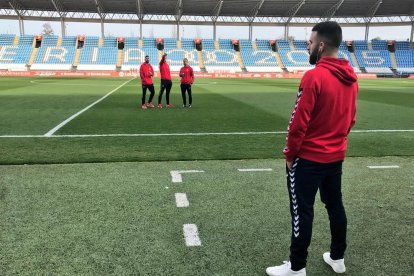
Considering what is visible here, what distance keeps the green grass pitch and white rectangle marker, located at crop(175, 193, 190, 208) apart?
8 cm

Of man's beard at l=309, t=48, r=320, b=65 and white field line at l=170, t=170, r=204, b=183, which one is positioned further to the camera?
white field line at l=170, t=170, r=204, b=183

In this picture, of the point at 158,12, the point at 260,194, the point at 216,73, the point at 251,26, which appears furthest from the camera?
the point at 251,26

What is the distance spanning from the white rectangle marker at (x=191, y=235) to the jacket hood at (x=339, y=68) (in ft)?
6.55

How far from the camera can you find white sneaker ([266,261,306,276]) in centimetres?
Result: 306

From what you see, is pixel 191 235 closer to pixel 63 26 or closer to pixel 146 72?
pixel 146 72

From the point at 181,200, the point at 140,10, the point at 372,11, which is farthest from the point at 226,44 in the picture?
the point at 181,200

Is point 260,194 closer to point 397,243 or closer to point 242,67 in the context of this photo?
point 397,243

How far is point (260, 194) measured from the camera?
5035mm

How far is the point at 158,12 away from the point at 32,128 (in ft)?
163

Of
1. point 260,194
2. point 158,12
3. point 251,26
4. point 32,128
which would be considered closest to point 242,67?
point 251,26

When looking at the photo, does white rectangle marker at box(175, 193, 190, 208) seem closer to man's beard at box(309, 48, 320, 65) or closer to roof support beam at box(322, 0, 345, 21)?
man's beard at box(309, 48, 320, 65)

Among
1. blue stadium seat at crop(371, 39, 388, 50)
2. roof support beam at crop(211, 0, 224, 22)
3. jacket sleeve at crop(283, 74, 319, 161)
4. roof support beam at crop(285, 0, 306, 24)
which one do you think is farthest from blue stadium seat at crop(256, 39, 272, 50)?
jacket sleeve at crop(283, 74, 319, 161)

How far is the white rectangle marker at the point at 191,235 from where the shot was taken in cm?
365

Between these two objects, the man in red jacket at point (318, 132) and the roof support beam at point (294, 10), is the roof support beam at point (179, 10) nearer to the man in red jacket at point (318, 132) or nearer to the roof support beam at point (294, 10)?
the roof support beam at point (294, 10)
